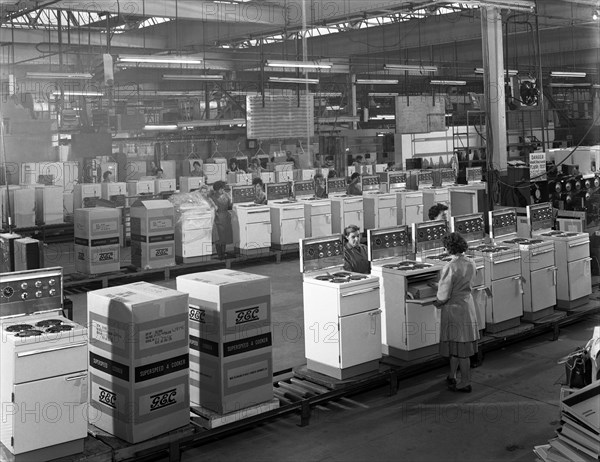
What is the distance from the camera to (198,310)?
6.42 m

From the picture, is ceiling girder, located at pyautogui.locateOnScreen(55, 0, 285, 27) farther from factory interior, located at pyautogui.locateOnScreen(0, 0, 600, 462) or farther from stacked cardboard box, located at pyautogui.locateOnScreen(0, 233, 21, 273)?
stacked cardboard box, located at pyautogui.locateOnScreen(0, 233, 21, 273)

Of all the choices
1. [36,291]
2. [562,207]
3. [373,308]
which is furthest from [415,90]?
[36,291]

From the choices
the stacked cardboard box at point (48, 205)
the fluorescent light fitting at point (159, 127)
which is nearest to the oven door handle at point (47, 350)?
the stacked cardboard box at point (48, 205)

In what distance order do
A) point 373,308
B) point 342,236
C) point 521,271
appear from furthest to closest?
1. point 521,271
2. point 342,236
3. point 373,308

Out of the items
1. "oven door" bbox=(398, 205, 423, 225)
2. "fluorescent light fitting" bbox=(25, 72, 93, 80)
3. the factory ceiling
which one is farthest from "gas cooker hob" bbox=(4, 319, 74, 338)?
"oven door" bbox=(398, 205, 423, 225)

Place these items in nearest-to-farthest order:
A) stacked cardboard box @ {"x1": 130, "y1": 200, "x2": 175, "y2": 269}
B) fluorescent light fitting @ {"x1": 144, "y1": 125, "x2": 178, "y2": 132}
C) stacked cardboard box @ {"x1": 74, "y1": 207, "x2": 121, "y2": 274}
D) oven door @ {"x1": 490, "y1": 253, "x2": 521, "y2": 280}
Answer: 1. oven door @ {"x1": 490, "y1": 253, "x2": 521, "y2": 280}
2. stacked cardboard box @ {"x1": 74, "y1": 207, "x2": 121, "y2": 274}
3. stacked cardboard box @ {"x1": 130, "y1": 200, "x2": 175, "y2": 269}
4. fluorescent light fitting @ {"x1": 144, "y1": 125, "x2": 178, "y2": 132}

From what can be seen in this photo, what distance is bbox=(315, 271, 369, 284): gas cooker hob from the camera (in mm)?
7301

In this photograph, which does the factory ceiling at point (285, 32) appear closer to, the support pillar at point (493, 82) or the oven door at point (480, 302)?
the support pillar at point (493, 82)

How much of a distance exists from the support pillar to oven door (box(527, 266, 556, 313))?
4.32 m

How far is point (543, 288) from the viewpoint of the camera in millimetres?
9141

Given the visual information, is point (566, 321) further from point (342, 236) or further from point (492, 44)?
point (492, 44)

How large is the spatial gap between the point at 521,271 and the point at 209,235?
624 cm

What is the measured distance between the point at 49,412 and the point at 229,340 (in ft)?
5.02

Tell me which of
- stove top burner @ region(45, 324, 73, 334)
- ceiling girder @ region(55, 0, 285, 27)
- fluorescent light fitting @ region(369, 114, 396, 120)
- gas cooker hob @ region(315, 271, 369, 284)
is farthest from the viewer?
fluorescent light fitting @ region(369, 114, 396, 120)
